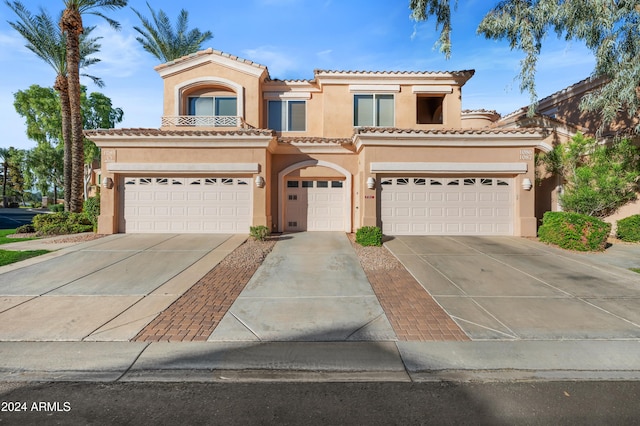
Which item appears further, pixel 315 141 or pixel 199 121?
pixel 199 121

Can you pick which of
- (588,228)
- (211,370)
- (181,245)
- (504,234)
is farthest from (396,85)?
(211,370)

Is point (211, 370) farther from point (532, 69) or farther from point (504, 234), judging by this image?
point (532, 69)

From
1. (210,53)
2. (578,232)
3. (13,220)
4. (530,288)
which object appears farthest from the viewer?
(13,220)

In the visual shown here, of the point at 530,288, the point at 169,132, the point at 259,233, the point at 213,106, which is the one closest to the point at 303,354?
the point at 530,288

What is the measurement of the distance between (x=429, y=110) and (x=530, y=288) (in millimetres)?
13833

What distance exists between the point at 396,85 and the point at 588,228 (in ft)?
34.3

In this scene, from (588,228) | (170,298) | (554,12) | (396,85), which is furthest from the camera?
(396,85)

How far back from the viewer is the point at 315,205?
44.6 feet

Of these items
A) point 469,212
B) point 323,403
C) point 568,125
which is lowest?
point 323,403

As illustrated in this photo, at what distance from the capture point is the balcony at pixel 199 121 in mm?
14320

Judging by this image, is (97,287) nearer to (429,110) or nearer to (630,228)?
(630,228)

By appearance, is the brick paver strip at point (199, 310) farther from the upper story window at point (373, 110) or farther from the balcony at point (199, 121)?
the upper story window at point (373, 110)

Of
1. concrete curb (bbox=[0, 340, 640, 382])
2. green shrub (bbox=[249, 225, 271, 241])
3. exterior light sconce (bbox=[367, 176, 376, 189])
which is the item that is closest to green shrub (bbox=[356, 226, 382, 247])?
exterior light sconce (bbox=[367, 176, 376, 189])

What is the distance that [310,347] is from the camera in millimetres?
3855
